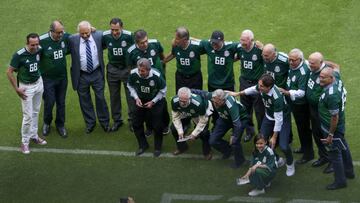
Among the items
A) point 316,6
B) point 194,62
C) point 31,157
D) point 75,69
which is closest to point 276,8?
point 316,6

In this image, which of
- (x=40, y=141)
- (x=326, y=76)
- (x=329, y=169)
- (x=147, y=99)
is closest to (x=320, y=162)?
(x=329, y=169)

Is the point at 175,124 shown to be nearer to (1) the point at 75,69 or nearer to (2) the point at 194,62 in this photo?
(2) the point at 194,62

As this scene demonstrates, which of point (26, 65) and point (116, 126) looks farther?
point (116, 126)

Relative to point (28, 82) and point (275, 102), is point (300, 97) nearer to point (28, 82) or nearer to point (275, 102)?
point (275, 102)

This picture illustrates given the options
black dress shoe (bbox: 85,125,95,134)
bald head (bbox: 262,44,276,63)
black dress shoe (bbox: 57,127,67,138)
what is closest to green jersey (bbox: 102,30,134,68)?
black dress shoe (bbox: 85,125,95,134)

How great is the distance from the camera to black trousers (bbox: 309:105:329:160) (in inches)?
440

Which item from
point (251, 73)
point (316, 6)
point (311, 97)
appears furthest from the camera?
point (316, 6)

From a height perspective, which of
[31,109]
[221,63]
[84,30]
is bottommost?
[31,109]

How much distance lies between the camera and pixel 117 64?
41.0 feet

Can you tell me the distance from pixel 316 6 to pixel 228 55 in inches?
152

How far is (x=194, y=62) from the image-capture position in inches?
478

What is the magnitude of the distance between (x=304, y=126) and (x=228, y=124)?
1087 mm

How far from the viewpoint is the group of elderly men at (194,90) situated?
432 inches

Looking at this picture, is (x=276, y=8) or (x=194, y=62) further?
(x=276, y=8)
